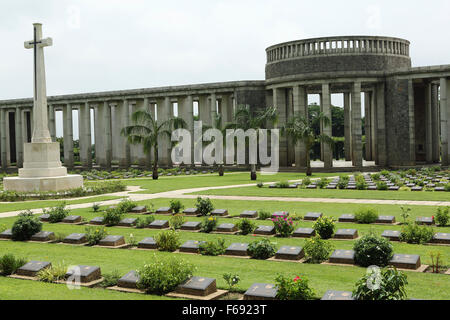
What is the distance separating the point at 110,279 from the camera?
12.6m

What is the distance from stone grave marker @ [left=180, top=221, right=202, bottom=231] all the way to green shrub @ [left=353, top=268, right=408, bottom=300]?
11890 millimetres

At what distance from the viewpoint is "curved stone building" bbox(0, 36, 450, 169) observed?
5497 centimetres

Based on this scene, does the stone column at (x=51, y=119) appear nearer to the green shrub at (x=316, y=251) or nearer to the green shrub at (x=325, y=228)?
the green shrub at (x=325, y=228)

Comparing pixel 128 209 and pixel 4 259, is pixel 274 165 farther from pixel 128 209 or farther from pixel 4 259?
pixel 4 259

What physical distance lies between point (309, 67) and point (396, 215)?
3819 centimetres

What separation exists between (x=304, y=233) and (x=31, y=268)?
9740 millimetres

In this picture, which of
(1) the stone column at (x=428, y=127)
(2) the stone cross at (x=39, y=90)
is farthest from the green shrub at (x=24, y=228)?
(1) the stone column at (x=428, y=127)

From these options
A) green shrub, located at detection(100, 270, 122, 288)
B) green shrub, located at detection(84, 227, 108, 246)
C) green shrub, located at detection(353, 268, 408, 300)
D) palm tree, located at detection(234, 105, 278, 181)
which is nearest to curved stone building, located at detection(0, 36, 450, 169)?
palm tree, located at detection(234, 105, 278, 181)

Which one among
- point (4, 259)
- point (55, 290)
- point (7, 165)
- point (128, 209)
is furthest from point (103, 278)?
point (7, 165)

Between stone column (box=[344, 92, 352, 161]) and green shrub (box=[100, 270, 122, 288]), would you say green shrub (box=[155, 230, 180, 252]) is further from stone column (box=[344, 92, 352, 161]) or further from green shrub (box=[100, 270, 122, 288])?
stone column (box=[344, 92, 352, 161])

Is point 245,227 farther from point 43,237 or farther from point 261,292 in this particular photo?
point 261,292

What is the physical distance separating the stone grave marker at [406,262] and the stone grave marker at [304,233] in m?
4.99

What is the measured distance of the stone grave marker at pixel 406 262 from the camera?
42.7 ft

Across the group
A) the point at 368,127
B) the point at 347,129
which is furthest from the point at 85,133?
the point at 368,127
